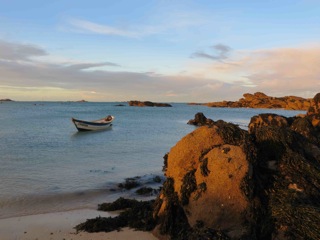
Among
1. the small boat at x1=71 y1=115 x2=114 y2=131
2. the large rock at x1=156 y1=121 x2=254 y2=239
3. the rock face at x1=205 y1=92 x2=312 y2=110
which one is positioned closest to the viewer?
the large rock at x1=156 y1=121 x2=254 y2=239

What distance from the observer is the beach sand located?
26.1 ft

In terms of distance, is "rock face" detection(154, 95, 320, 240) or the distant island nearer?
"rock face" detection(154, 95, 320, 240)

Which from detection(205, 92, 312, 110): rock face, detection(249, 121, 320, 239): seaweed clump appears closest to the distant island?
detection(205, 92, 312, 110): rock face

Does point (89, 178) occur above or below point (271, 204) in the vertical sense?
below

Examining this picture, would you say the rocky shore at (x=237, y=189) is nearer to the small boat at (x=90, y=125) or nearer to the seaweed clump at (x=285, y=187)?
the seaweed clump at (x=285, y=187)

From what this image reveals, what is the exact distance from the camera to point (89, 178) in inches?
595

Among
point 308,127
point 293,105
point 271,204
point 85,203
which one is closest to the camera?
point 271,204

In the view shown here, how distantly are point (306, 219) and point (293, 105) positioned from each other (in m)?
116

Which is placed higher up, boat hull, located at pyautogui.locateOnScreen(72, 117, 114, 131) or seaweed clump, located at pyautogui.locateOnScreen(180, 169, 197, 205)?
seaweed clump, located at pyautogui.locateOnScreen(180, 169, 197, 205)

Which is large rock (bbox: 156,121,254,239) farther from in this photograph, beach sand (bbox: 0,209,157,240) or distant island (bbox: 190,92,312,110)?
distant island (bbox: 190,92,312,110)

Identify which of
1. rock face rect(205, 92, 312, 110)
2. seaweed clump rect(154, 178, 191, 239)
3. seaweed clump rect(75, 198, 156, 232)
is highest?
rock face rect(205, 92, 312, 110)

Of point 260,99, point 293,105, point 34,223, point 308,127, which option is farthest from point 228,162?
point 260,99

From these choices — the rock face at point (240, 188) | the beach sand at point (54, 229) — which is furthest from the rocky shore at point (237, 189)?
the beach sand at point (54, 229)

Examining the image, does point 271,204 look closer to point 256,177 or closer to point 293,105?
point 256,177
